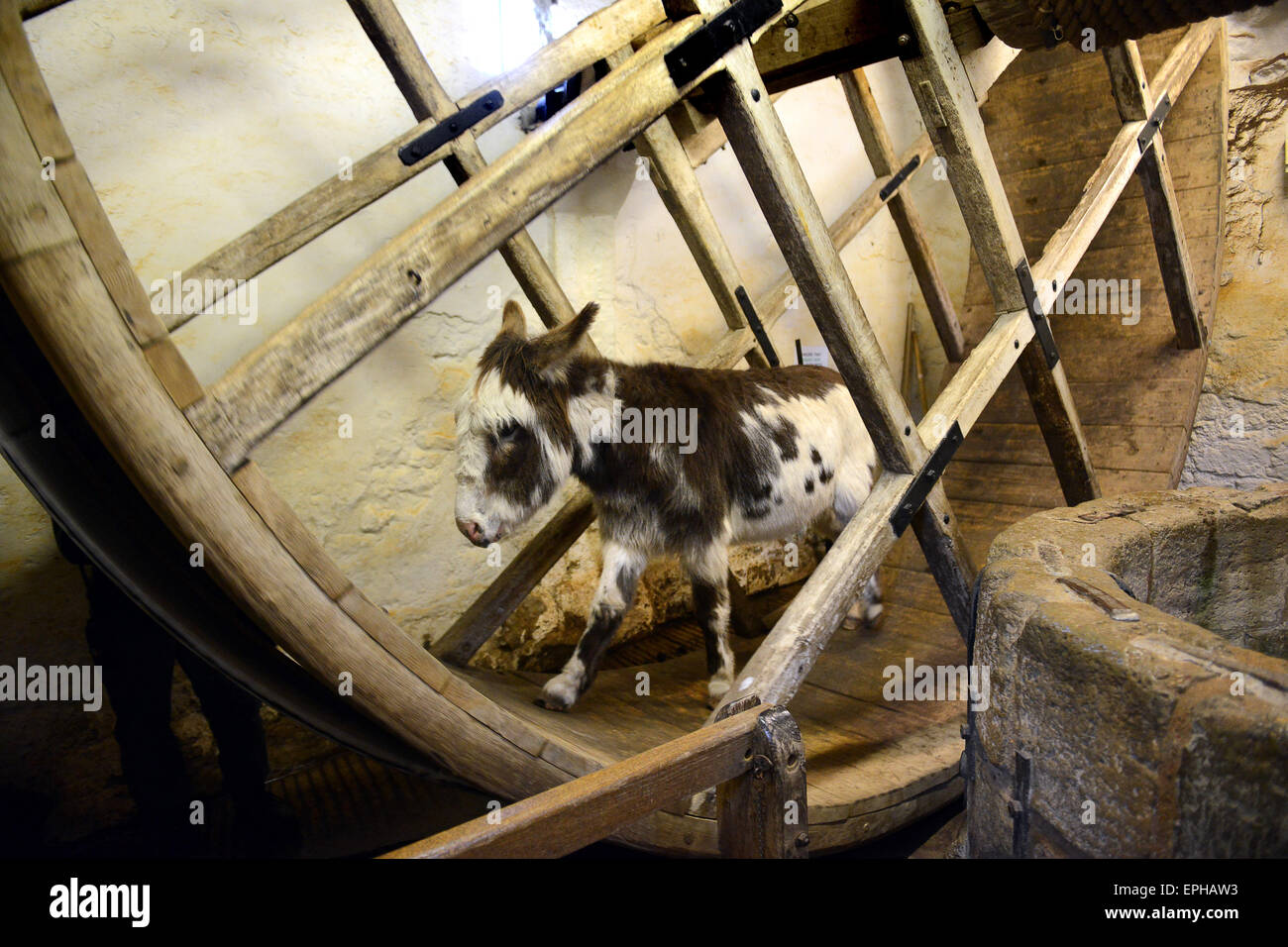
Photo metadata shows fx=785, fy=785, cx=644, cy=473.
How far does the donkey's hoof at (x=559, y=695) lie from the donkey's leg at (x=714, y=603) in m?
0.54

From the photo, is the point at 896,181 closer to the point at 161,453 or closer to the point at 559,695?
the point at 559,695

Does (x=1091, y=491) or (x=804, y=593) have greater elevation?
(x=1091, y=491)

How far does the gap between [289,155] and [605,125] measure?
2021 millimetres

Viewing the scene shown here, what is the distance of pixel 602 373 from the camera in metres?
2.63

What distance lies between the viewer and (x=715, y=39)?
1.94 metres

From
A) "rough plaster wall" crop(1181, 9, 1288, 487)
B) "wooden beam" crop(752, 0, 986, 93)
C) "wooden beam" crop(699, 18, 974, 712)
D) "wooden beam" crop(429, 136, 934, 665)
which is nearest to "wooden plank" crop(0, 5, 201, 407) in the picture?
"wooden beam" crop(699, 18, 974, 712)

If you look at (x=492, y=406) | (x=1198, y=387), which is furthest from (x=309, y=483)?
(x=1198, y=387)

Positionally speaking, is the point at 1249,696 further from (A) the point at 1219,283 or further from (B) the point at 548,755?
(A) the point at 1219,283

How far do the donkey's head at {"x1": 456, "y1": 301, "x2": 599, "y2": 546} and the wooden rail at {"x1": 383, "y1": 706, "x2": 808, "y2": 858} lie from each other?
108 centimetres

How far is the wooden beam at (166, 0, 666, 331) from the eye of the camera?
8.50 ft

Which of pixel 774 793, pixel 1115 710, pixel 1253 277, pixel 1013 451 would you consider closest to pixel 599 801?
pixel 774 793

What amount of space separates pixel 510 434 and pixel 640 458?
19.6 inches

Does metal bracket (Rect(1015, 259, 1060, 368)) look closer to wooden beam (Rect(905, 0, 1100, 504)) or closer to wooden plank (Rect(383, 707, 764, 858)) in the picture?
wooden beam (Rect(905, 0, 1100, 504))

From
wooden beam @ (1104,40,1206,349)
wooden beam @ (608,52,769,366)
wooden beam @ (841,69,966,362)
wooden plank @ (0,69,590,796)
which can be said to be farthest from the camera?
wooden beam @ (841,69,966,362)
